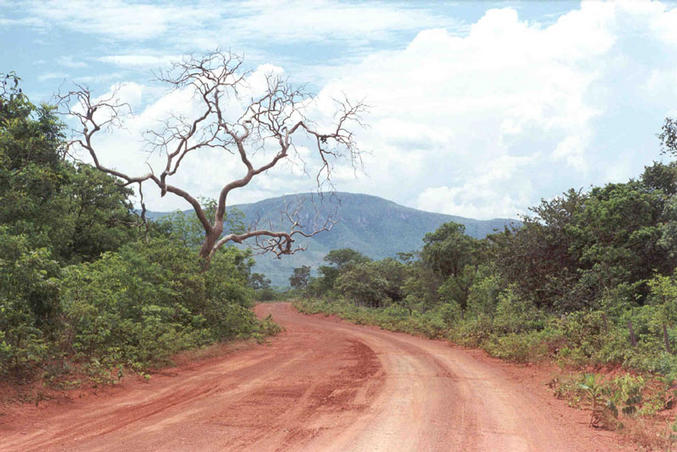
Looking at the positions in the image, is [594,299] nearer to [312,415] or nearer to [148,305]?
[312,415]

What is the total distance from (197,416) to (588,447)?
5.33 m

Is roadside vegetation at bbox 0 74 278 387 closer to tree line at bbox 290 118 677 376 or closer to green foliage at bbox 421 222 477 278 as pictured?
tree line at bbox 290 118 677 376

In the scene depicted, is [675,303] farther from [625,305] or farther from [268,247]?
[268,247]

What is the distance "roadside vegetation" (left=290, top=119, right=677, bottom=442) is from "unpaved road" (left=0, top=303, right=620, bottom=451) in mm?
1344

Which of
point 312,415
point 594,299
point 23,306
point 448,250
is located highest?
point 448,250

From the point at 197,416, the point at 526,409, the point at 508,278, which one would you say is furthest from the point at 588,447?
the point at 508,278

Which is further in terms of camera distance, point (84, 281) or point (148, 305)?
point (148, 305)

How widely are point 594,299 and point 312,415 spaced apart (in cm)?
1413

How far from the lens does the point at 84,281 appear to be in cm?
1149

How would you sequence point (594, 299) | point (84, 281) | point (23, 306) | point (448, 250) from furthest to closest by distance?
point (448, 250) → point (594, 299) → point (84, 281) → point (23, 306)

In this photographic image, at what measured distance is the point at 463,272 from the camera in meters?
34.0

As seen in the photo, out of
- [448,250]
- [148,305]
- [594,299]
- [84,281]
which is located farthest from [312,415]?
[448,250]

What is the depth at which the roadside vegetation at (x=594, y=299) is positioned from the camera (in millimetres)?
9969

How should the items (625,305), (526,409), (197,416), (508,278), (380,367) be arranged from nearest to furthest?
1. (197,416)
2. (526,409)
3. (380,367)
4. (625,305)
5. (508,278)
